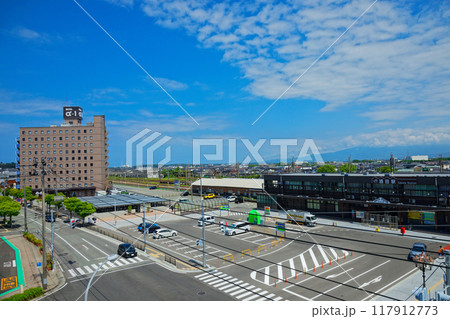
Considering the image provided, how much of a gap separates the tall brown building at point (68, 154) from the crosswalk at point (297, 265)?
5237cm

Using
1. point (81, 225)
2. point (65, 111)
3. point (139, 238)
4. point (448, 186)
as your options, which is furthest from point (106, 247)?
point (65, 111)

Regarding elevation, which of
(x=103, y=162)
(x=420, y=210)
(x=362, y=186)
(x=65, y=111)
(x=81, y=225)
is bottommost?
(x=81, y=225)

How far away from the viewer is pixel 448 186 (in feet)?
81.3

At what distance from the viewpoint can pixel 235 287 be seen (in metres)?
14.7

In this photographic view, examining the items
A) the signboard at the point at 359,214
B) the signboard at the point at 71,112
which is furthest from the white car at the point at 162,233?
the signboard at the point at 71,112

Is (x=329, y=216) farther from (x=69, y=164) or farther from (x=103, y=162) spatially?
(x=69, y=164)

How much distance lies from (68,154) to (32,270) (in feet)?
152

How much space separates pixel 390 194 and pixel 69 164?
59346mm

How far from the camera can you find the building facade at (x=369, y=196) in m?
25.8

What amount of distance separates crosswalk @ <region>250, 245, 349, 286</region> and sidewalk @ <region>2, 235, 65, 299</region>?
11751 millimetres

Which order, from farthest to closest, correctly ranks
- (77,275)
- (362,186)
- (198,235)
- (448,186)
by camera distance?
(362,186) < (198,235) < (448,186) < (77,275)

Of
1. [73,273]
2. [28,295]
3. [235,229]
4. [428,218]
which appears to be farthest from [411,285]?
[73,273]

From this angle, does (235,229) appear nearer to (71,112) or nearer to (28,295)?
(28,295)

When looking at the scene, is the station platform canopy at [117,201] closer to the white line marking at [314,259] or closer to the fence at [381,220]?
the white line marking at [314,259]
